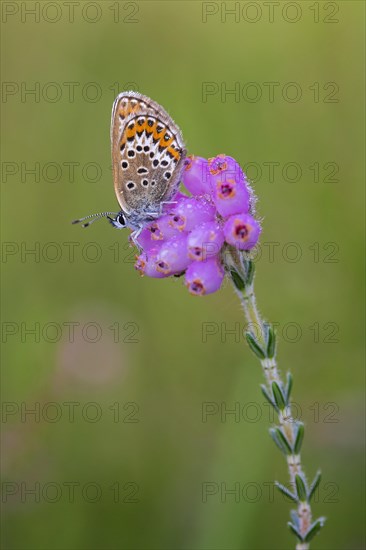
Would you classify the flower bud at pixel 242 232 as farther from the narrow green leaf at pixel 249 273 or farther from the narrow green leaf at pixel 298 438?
the narrow green leaf at pixel 298 438

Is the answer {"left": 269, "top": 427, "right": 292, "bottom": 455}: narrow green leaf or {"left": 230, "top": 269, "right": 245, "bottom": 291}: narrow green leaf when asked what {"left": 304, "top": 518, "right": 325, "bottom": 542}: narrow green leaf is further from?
{"left": 230, "top": 269, "right": 245, "bottom": 291}: narrow green leaf

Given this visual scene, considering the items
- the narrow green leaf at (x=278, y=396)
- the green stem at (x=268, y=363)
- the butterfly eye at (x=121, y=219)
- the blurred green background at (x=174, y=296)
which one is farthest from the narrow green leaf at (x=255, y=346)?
the blurred green background at (x=174, y=296)

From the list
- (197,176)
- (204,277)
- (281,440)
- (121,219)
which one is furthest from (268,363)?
(121,219)

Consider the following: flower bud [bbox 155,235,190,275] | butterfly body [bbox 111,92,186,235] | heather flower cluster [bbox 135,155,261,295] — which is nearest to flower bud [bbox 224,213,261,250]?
heather flower cluster [bbox 135,155,261,295]

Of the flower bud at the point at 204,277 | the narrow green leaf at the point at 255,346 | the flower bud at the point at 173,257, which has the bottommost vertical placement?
the narrow green leaf at the point at 255,346

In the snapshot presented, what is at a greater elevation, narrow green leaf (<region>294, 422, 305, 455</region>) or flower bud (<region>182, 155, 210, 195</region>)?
flower bud (<region>182, 155, 210, 195</region>)

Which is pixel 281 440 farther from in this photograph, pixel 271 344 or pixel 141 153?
pixel 141 153

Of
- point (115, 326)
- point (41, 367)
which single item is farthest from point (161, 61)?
point (41, 367)
